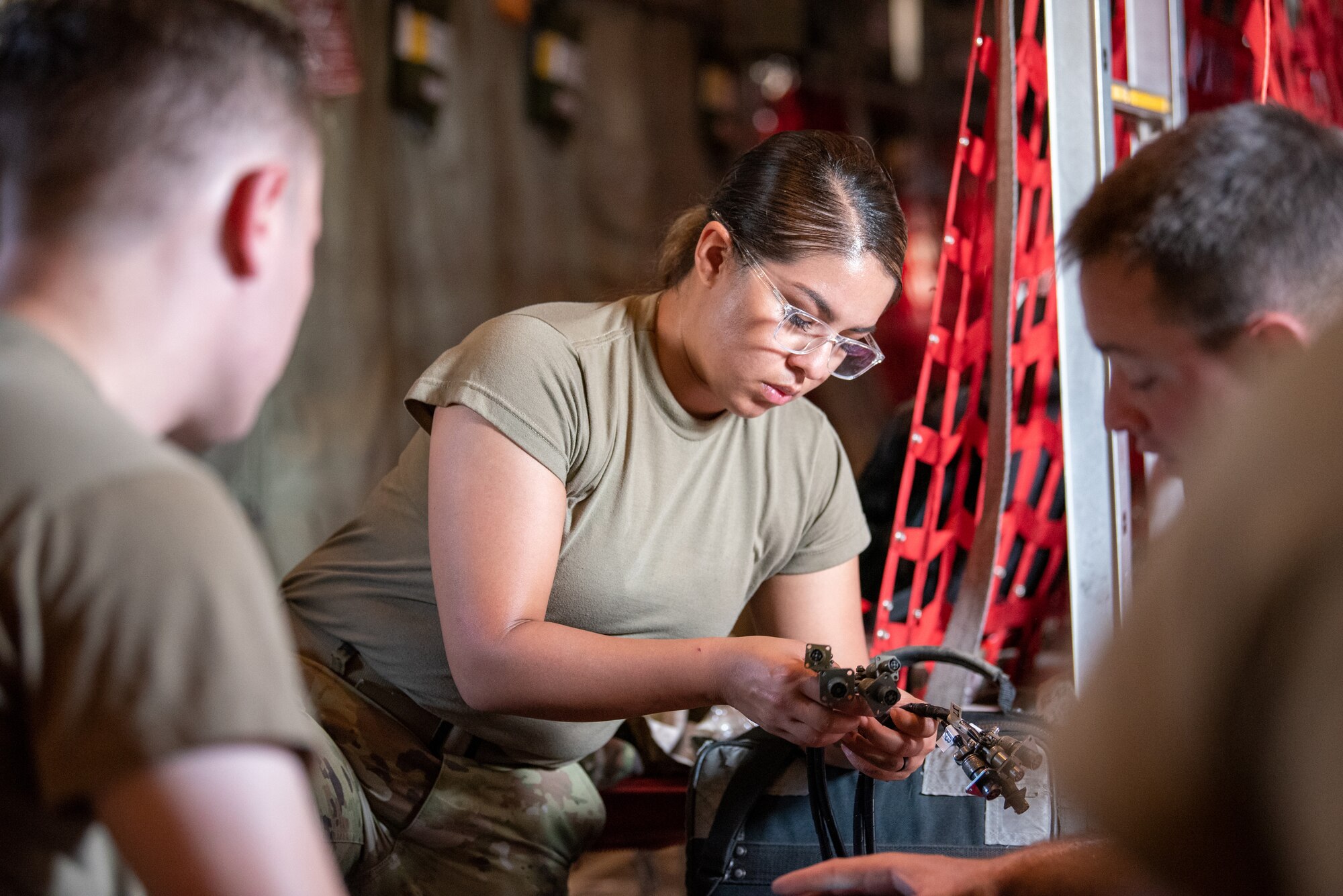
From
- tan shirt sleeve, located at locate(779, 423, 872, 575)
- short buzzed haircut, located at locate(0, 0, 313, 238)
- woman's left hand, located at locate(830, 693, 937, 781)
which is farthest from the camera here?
tan shirt sleeve, located at locate(779, 423, 872, 575)

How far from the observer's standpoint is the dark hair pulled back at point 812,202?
165 cm

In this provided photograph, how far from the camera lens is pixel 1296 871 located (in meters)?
0.59

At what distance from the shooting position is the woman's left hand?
1.51 m

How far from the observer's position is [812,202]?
165 centimetres

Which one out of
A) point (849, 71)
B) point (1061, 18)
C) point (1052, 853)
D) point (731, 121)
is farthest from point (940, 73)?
point (1052, 853)

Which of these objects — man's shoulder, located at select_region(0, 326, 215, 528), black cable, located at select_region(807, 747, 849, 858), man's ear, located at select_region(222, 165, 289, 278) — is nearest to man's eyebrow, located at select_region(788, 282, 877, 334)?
black cable, located at select_region(807, 747, 849, 858)

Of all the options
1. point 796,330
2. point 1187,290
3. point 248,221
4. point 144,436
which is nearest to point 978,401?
point 796,330

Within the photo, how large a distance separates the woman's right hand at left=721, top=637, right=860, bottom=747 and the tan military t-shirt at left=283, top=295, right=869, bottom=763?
0.91 ft

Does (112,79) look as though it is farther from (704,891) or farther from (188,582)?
(704,891)

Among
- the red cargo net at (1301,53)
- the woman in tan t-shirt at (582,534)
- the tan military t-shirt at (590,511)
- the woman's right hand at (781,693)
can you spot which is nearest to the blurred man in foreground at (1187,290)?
the woman's right hand at (781,693)

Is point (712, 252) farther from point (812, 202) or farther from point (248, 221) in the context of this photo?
point (248, 221)

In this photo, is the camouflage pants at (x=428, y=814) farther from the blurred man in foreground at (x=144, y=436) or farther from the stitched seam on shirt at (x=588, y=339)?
the blurred man in foreground at (x=144, y=436)

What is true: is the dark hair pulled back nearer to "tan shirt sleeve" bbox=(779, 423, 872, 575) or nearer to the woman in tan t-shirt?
the woman in tan t-shirt

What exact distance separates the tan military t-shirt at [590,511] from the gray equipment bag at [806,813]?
23cm
